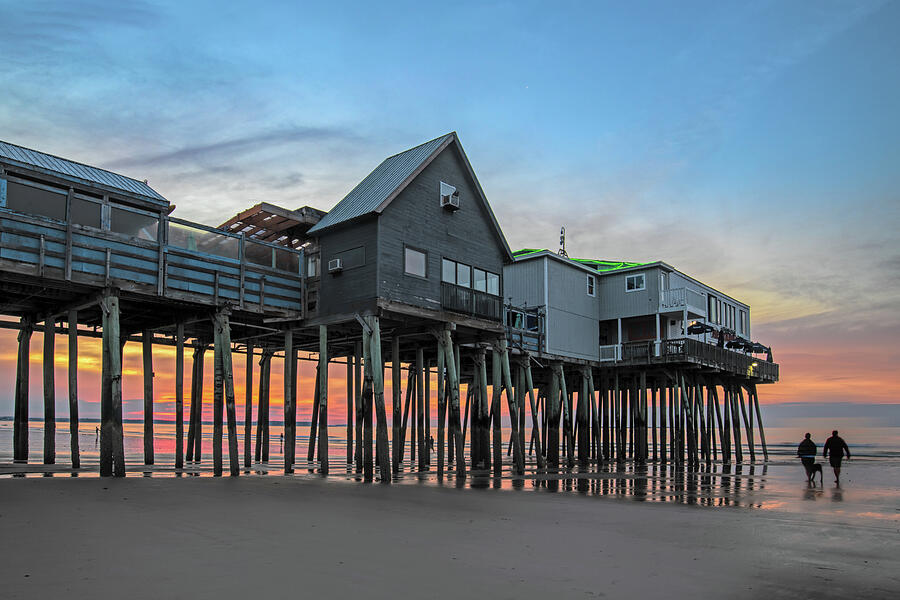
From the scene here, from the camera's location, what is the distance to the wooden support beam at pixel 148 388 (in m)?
23.3

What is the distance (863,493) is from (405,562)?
61.0 feet

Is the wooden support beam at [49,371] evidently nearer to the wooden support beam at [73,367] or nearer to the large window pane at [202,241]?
the wooden support beam at [73,367]

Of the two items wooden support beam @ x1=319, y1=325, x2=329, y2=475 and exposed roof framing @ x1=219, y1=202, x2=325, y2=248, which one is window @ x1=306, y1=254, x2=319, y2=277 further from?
wooden support beam @ x1=319, y1=325, x2=329, y2=475

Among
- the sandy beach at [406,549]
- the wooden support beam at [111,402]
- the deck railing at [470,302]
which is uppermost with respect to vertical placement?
the deck railing at [470,302]

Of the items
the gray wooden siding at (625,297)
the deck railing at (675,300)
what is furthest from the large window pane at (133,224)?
the deck railing at (675,300)

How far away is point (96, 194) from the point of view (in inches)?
811

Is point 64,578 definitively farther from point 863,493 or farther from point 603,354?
point 603,354

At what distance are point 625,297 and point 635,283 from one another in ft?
3.18

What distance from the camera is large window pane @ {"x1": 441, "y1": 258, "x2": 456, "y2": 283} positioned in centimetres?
2674

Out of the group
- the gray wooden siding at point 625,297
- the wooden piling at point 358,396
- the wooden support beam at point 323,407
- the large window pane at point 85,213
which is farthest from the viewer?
the gray wooden siding at point 625,297

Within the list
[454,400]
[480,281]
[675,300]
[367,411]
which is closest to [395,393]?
[454,400]

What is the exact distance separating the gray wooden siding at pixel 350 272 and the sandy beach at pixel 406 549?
353 inches

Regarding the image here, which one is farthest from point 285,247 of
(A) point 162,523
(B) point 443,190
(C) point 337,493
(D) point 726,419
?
(D) point 726,419

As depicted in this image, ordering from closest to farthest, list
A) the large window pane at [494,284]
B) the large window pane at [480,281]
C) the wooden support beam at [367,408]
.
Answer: the wooden support beam at [367,408] → the large window pane at [480,281] → the large window pane at [494,284]
